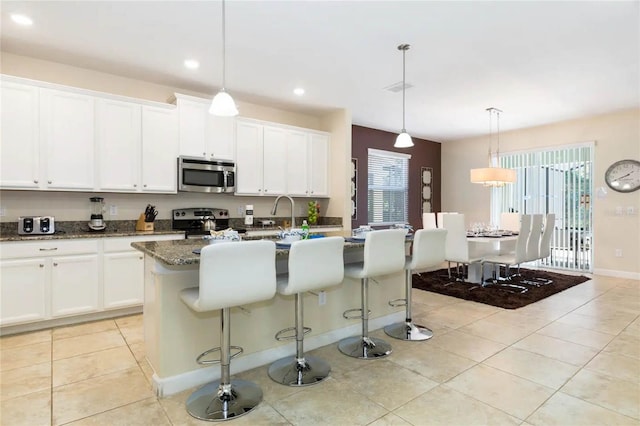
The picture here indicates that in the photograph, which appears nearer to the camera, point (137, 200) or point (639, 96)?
point (137, 200)

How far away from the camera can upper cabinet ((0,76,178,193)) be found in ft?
11.0

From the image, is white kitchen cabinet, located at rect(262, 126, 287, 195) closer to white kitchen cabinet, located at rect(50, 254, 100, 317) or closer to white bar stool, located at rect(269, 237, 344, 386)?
white kitchen cabinet, located at rect(50, 254, 100, 317)

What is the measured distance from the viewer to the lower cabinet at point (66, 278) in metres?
3.21

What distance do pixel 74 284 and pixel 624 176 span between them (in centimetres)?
773

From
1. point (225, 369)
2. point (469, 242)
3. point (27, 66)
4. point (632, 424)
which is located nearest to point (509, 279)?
point (469, 242)

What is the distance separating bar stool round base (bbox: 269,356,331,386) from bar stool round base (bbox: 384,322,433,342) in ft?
2.84

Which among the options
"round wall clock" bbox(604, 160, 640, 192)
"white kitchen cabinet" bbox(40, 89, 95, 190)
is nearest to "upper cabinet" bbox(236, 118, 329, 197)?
"white kitchen cabinet" bbox(40, 89, 95, 190)

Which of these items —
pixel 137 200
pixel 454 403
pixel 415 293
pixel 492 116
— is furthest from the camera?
pixel 492 116

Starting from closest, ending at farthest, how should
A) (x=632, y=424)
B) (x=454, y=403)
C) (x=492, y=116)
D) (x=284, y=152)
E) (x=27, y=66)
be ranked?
1. (x=632, y=424)
2. (x=454, y=403)
3. (x=27, y=66)
4. (x=284, y=152)
5. (x=492, y=116)

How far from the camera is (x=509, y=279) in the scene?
5.54m

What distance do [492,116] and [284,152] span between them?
11.5ft

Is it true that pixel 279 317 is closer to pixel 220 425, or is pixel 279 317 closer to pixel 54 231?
pixel 220 425

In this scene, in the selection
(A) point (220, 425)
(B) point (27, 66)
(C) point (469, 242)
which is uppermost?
(B) point (27, 66)

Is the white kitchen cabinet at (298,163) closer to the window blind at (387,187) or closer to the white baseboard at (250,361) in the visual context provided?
the window blind at (387,187)
